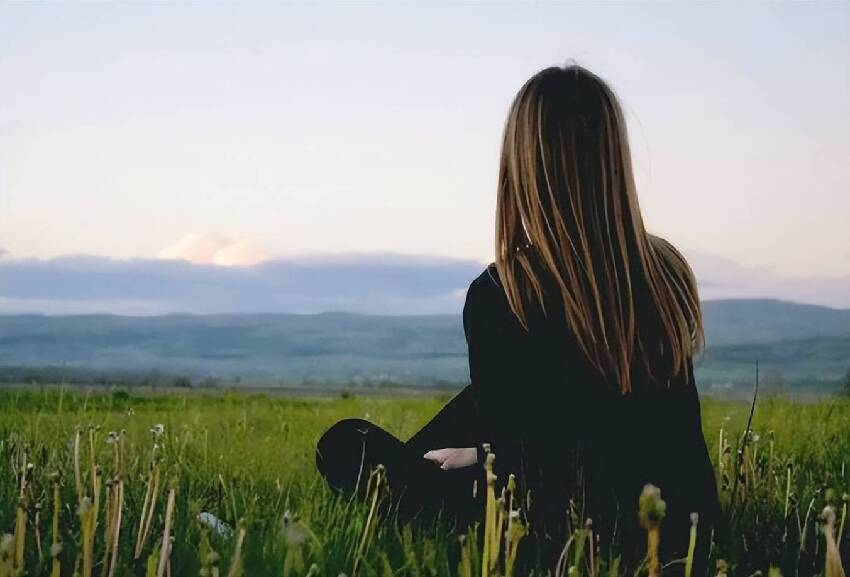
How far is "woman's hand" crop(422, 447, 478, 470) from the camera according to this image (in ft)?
11.0

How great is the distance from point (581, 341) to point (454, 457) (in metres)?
0.66

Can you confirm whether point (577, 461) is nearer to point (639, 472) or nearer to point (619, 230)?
point (639, 472)

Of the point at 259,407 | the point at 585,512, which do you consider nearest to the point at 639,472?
the point at 585,512

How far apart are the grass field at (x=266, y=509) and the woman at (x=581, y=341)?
0.69ft

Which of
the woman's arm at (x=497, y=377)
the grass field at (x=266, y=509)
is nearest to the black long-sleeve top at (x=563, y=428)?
the woman's arm at (x=497, y=377)

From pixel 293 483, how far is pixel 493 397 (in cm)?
127

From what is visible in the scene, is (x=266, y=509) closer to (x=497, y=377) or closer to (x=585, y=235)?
(x=497, y=377)

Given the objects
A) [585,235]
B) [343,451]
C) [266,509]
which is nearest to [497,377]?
[585,235]

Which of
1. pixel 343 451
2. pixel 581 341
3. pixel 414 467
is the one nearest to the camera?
pixel 581 341

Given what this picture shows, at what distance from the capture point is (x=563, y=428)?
9.78 feet

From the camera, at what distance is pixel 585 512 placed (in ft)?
9.88

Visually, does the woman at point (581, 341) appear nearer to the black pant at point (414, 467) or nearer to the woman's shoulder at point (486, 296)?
the woman's shoulder at point (486, 296)

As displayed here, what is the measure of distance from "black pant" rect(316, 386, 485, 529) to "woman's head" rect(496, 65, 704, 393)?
0.54 metres

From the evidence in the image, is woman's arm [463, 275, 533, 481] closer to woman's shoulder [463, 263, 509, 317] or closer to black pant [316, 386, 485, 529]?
woman's shoulder [463, 263, 509, 317]
